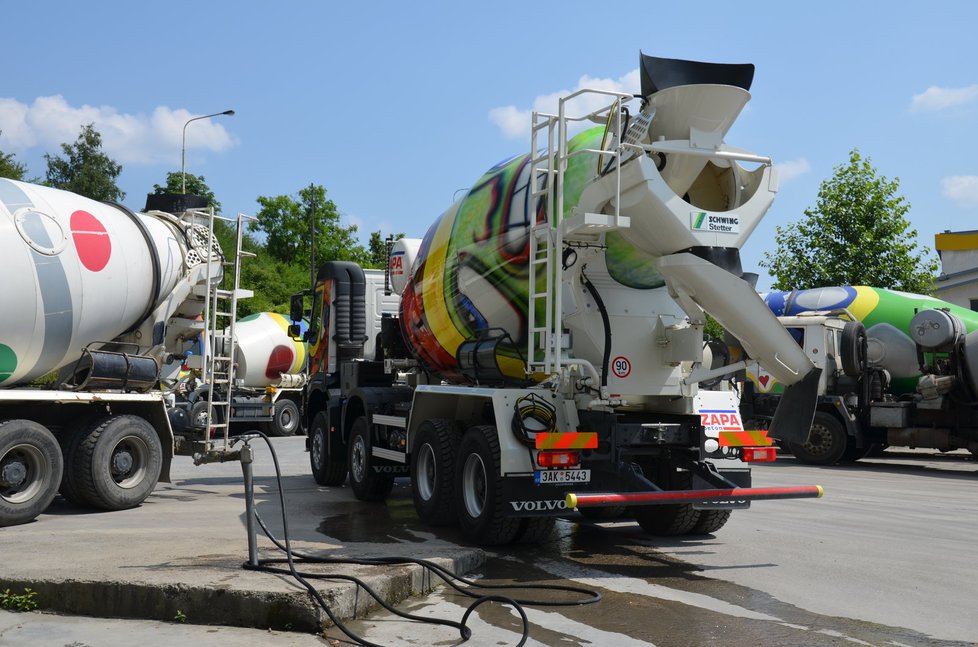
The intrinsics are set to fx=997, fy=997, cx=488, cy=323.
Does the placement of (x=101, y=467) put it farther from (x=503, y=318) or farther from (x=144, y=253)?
(x=503, y=318)

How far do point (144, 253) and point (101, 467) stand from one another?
2.66 meters

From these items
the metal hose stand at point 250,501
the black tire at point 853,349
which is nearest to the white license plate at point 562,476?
the metal hose stand at point 250,501

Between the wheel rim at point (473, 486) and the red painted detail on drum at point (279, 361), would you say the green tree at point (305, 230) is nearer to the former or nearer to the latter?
the red painted detail on drum at point (279, 361)

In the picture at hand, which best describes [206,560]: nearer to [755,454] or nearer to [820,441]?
[755,454]

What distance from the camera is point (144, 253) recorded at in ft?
39.3

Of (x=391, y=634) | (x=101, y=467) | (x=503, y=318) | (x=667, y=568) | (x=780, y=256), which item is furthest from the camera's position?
(x=780, y=256)

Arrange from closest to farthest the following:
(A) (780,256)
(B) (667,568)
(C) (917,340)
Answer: (B) (667,568) < (C) (917,340) < (A) (780,256)

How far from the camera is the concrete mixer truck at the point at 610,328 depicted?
8.12 m

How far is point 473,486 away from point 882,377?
475 inches

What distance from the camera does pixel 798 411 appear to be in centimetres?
847

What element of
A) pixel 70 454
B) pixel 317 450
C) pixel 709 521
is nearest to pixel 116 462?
pixel 70 454

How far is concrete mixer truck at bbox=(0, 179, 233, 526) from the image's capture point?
10.1 m

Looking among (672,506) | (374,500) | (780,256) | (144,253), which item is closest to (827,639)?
(672,506)

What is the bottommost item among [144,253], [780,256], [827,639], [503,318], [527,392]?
[827,639]
